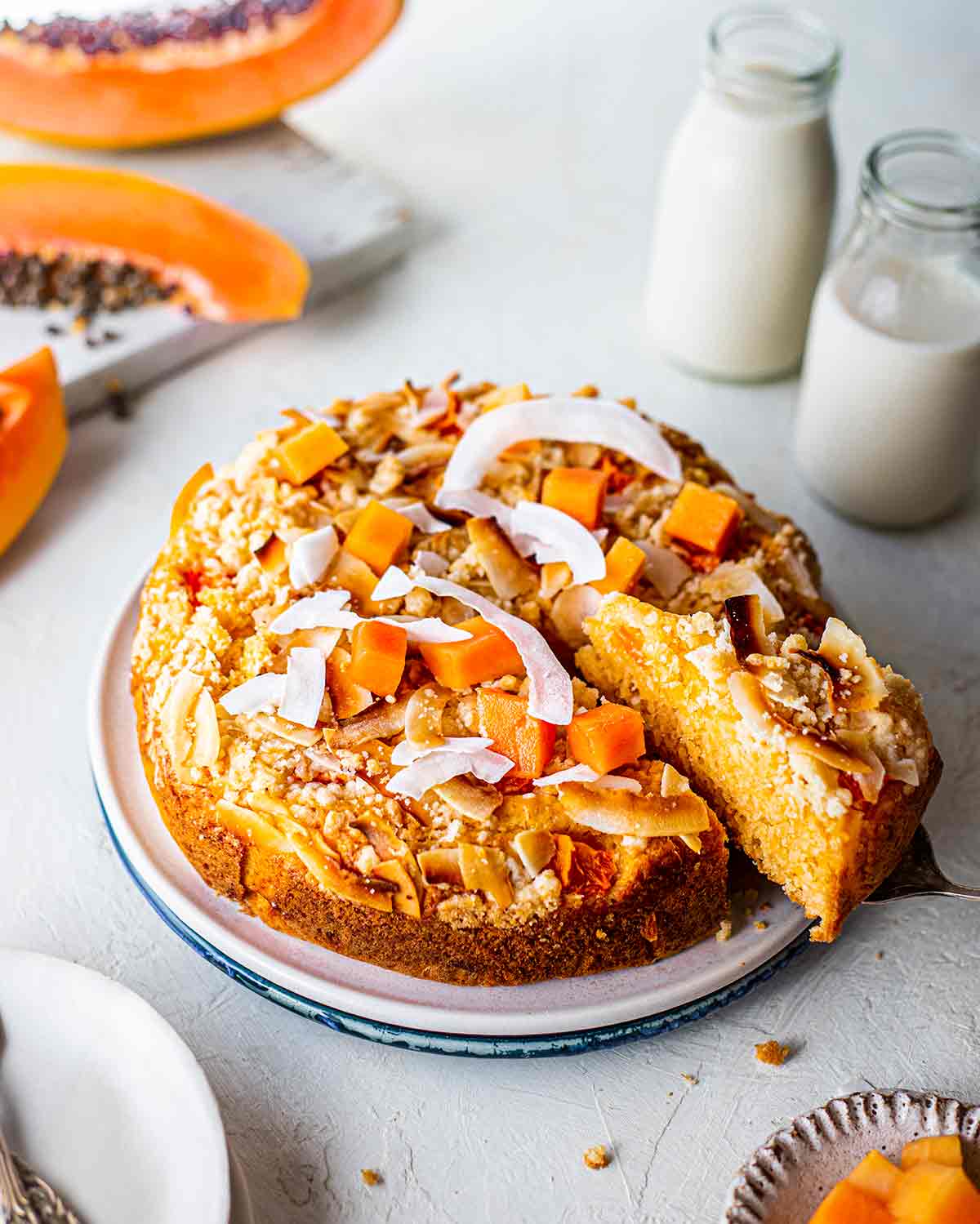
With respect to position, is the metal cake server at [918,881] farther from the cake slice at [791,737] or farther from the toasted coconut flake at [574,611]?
the toasted coconut flake at [574,611]

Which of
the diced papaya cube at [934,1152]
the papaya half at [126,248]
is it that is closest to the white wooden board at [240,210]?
the papaya half at [126,248]

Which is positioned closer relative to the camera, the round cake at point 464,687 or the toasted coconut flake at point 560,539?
the round cake at point 464,687

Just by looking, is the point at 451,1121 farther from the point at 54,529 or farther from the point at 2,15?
the point at 2,15

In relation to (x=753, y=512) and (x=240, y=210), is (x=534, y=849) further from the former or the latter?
(x=240, y=210)

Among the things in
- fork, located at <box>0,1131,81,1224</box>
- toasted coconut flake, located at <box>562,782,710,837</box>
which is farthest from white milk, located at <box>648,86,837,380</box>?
fork, located at <box>0,1131,81,1224</box>

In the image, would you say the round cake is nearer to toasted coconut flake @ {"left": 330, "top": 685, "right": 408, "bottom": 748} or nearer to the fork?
toasted coconut flake @ {"left": 330, "top": 685, "right": 408, "bottom": 748}

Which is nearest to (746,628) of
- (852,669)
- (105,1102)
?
(852,669)
